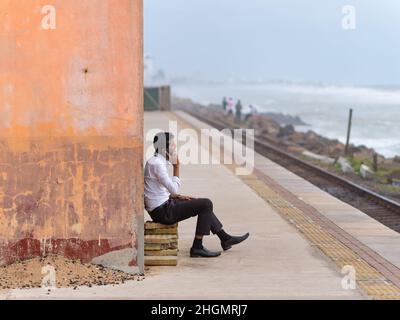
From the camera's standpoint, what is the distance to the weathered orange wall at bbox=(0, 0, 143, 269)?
8.40m

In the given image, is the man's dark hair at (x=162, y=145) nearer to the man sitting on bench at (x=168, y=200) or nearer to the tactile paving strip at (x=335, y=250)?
the man sitting on bench at (x=168, y=200)

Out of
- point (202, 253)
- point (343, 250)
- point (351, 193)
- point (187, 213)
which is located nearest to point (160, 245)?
point (187, 213)

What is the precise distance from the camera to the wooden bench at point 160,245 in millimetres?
9305

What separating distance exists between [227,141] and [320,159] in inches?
124

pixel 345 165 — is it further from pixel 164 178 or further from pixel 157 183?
pixel 164 178

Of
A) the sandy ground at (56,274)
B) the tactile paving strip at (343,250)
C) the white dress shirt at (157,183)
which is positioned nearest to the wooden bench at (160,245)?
the white dress shirt at (157,183)

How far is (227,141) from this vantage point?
2694 cm

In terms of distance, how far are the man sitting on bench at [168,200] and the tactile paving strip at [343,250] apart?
56.2 inches

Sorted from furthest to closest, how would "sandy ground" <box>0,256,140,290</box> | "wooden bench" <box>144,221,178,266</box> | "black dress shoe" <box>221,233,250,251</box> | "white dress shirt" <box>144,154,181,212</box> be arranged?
"black dress shoe" <box>221,233,250,251</box> < "white dress shirt" <box>144,154,181,212</box> < "wooden bench" <box>144,221,178,266</box> < "sandy ground" <box>0,256,140,290</box>

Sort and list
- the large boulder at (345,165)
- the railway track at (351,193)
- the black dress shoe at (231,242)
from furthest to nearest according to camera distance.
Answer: the large boulder at (345,165), the railway track at (351,193), the black dress shoe at (231,242)

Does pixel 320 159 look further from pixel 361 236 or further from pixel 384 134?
Answer: pixel 384 134

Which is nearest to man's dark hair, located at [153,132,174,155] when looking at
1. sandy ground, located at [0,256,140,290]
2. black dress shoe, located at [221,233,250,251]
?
black dress shoe, located at [221,233,250,251]

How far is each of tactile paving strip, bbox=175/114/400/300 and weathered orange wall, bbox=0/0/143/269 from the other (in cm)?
242

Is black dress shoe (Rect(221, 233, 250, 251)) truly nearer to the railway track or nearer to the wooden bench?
the wooden bench
